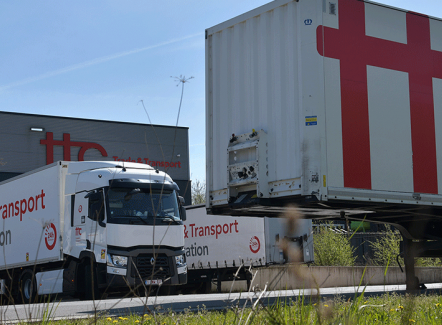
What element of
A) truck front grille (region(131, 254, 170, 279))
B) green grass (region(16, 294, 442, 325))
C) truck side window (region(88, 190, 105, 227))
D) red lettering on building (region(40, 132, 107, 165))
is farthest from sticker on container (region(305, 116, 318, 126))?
red lettering on building (region(40, 132, 107, 165))

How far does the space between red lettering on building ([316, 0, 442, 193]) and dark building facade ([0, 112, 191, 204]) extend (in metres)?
21.2

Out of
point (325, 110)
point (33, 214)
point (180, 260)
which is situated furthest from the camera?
point (33, 214)

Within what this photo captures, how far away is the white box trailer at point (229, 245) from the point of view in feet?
59.5

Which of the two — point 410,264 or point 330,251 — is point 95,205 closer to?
point 410,264

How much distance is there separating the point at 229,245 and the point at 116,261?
7331 millimetres

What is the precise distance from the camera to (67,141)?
3422 cm

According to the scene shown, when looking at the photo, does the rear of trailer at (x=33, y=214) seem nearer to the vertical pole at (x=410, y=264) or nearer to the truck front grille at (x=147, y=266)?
the truck front grille at (x=147, y=266)

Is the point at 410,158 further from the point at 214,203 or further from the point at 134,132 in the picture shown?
the point at 134,132

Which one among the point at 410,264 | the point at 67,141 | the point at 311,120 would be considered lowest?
the point at 410,264

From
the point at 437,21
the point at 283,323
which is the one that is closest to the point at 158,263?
the point at 437,21

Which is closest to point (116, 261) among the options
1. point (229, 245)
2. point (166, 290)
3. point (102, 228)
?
point (102, 228)

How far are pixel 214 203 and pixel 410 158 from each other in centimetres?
355

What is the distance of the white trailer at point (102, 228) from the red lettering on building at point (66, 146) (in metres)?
19.1

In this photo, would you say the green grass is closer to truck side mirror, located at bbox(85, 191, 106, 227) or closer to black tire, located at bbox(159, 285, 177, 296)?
truck side mirror, located at bbox(85, 191, 106, 227)
